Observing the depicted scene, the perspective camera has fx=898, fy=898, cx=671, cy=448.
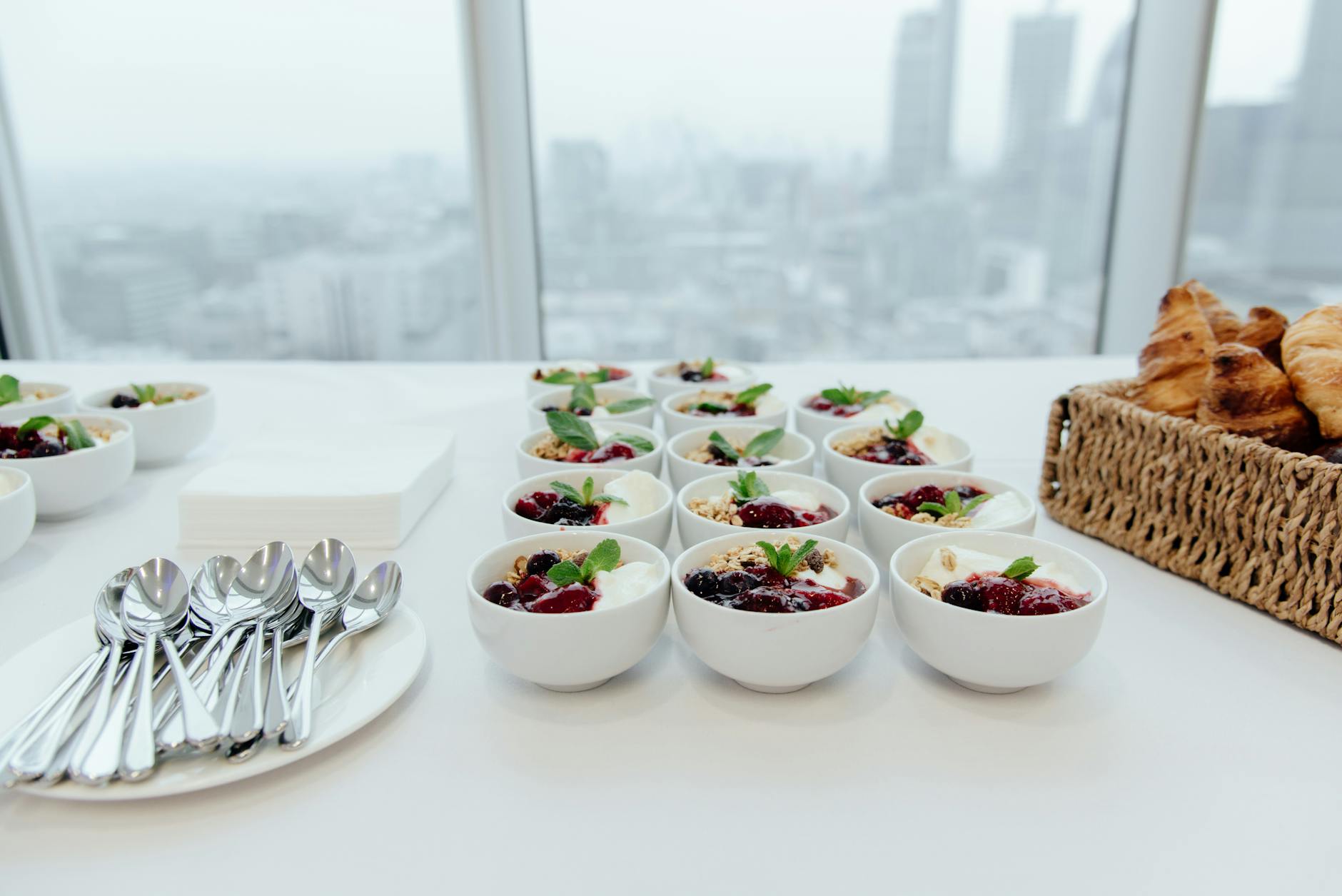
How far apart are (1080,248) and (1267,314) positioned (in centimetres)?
228

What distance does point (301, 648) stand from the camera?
2.94ft

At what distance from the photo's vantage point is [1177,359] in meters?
1.15

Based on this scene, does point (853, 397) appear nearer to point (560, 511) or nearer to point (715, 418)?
point (715, 418)

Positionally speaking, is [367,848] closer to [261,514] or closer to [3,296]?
[261,514]

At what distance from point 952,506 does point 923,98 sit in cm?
243

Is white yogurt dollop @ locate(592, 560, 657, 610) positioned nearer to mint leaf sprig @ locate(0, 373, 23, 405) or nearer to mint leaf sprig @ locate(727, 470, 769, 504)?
mint leaf sprig @ locate(727, 470, 769, 504)

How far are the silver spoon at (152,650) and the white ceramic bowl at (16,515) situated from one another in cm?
25

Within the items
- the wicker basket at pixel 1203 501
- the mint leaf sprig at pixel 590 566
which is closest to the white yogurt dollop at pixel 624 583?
the mint leaf sprig at pixel 590 566

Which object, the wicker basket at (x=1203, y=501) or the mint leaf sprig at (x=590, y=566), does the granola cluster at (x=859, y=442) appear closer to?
the wicker basket at (x=1203, y=501)

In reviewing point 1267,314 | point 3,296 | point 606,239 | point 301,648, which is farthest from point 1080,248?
point 3,296

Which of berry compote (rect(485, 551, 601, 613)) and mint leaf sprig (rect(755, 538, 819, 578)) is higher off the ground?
mint leaf sprig (rect(755, 538, 819, 578))

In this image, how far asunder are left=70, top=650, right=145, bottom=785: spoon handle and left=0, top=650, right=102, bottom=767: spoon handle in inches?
1.8

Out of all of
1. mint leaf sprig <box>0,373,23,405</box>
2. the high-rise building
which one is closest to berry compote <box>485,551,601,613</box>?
mint leaf sprig <box>0,373,23,405</box>

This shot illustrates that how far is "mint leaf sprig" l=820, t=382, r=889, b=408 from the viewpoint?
152 cm
